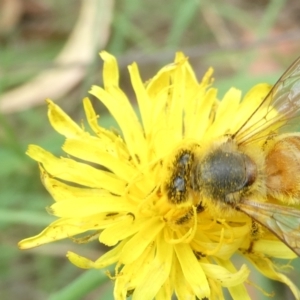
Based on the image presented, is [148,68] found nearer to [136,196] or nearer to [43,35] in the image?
[43,35]

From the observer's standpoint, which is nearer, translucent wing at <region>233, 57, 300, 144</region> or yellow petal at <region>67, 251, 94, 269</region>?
yellow petal at <region>67, 251, 94, 269</region>

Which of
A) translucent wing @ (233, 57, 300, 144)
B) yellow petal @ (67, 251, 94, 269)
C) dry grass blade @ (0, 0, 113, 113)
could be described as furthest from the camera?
dry grass blade @ (0, 0, 113, 113)

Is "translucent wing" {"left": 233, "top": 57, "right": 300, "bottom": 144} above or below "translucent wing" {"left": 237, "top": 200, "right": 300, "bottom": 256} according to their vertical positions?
above

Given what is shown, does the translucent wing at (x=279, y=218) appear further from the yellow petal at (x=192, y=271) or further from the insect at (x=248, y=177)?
the yellow petal at (x=192, y=271)

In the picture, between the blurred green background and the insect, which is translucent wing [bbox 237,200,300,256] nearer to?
the insect

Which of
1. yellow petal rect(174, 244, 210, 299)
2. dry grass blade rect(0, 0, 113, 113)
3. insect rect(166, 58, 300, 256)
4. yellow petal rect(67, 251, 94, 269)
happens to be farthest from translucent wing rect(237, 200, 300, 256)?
dry grass blade rect(0, 0, 113, 113)

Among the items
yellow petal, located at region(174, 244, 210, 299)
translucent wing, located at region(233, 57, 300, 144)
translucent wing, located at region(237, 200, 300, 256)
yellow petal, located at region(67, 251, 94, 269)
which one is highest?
translucent wing, located at region(233, 57, 300, 144)
